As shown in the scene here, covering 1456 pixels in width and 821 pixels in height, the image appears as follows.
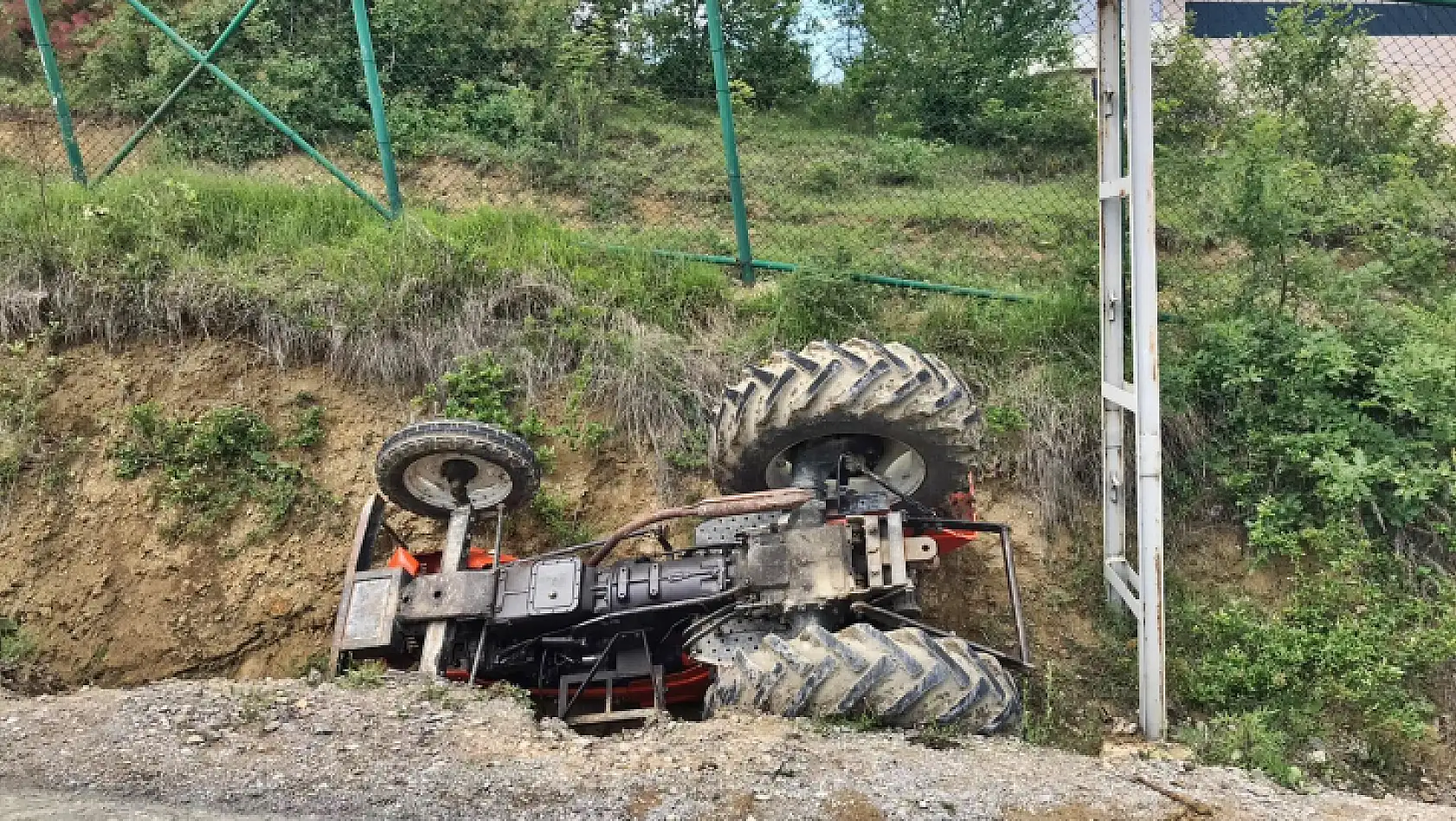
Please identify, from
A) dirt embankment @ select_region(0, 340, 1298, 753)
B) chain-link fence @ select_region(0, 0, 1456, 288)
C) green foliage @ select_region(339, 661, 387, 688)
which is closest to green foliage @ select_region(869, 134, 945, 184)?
chain-link fence @ select_region(0, 0, 1456, 288)

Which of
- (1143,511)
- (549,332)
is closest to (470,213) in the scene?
(549,332)

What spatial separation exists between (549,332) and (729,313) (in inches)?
43.3

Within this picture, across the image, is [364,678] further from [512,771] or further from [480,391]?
[480,391]

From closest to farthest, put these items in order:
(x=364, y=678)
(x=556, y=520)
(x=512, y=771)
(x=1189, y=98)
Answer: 1. (x=512, y=771)
2. (x=364, y=678)
3. (x=556, y=520)
4. (x=1189, y=98)

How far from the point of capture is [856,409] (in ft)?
13.2

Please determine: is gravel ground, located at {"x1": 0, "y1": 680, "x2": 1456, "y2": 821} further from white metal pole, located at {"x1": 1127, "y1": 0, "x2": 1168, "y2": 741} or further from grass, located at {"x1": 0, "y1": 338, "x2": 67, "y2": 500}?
grass, located at {"x1": 0, "y1": 338, "x2": 67, "y2": 500}

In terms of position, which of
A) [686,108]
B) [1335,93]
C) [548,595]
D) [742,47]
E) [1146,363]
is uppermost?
[742,47]

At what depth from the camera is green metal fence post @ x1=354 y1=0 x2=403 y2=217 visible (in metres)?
6.12

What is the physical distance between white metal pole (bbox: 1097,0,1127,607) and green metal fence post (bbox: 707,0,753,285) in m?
2.25

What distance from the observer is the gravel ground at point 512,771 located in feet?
8.84

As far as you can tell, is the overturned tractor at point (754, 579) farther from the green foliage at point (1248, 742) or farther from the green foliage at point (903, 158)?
the green foliage at point (903, 158)

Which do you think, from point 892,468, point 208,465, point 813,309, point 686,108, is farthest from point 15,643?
point 686,108

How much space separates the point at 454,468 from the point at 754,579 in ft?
5.60

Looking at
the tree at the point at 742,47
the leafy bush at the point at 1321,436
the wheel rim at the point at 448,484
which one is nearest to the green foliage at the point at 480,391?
the wheel rim at the point at 448,484
